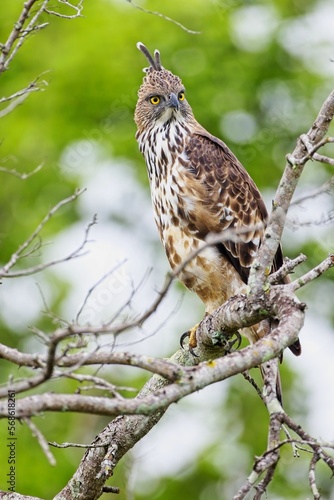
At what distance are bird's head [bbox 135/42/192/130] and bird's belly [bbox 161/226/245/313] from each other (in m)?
0.90

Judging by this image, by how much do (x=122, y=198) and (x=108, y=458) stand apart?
8.24 metres

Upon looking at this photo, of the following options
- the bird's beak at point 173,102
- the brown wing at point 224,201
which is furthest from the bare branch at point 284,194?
the bird's beak at point 173,102

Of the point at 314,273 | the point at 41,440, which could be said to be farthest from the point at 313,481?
the point at 41,440

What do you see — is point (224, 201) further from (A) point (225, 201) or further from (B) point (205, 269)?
(B) point (205, 269)

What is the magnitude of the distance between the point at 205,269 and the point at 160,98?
Answer: 1.26m

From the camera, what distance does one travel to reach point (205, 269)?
5.18 m

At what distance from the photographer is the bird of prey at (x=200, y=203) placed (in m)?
5.14

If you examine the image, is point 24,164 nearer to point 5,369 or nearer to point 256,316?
point 5,369

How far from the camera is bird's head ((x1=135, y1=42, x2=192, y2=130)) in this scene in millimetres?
5688

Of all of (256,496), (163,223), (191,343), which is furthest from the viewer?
(163,223)

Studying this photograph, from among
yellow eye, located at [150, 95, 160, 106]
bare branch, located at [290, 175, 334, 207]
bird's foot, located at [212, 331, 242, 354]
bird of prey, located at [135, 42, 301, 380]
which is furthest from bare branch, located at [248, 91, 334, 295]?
yellow eye, located at [150, 95, 160, 106]

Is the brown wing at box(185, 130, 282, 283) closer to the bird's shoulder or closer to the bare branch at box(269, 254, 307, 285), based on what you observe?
the bird's shoulder

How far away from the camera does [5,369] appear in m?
11.7

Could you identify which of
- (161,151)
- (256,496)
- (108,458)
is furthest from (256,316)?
(161,151)
